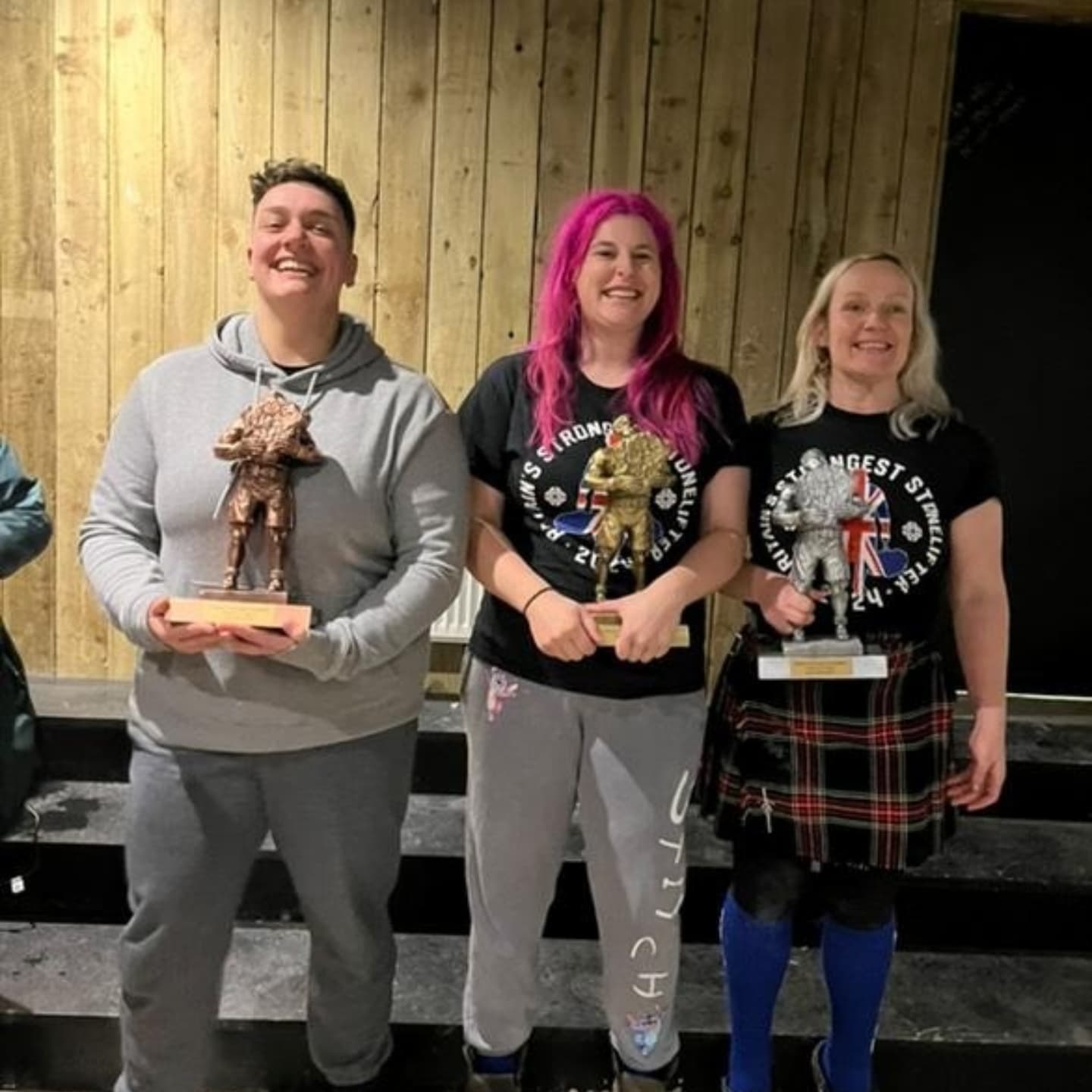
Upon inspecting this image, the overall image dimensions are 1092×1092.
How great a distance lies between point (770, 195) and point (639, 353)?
4.75 feet

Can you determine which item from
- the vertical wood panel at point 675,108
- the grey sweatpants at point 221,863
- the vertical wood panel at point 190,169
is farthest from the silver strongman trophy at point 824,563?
the vertical wood panel at point 190,169

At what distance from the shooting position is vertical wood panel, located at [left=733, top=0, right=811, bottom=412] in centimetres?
284

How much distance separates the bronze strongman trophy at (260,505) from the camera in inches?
55.4

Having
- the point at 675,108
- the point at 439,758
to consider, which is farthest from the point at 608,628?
the point at 675,108

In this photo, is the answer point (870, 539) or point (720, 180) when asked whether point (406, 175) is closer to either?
point (720, 180)

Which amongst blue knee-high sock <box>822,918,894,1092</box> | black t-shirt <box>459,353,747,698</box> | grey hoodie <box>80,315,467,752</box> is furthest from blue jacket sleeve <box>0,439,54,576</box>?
blue knee-high sock <box>822,918,894,1092</box>

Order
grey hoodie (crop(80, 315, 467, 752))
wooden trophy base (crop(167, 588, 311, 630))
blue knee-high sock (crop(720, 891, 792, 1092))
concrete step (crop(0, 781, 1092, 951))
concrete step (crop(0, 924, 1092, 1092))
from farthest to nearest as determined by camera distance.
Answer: concrete step (crop(0, 781, 1092, 951)) < concrete step (crop(0, 924, 1092, 1092)) < blue knee-high sock (crop(720, 891, 792, 1092)) < grey hoodie (crop(80, 315, 467, 752)) < wooden trophy base (crop(167, 588, 311, 630))

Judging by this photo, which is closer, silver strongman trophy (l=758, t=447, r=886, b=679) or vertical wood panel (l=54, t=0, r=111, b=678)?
silver strongman trophy (l=758, t=447, r=886, b=679)

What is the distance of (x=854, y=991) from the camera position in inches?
68.2

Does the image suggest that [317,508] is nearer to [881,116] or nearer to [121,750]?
[121,750]

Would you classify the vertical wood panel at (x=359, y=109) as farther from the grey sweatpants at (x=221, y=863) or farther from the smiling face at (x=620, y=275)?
the grey sweatpants at (x=221, y=863)

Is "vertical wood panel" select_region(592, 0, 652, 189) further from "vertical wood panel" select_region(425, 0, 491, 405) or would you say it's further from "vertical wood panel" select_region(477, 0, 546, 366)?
"vertical wood panel" select_region(425, 0, 491, 405)

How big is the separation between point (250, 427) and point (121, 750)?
151cm

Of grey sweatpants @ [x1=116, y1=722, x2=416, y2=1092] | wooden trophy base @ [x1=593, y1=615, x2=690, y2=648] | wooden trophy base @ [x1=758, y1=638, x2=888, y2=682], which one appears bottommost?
grey sweatpants @ [x1=116, y1=722, x2=416, y2=1092]
